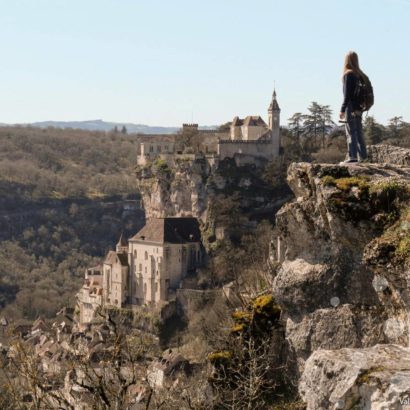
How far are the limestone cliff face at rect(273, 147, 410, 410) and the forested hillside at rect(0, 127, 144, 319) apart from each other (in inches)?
3013

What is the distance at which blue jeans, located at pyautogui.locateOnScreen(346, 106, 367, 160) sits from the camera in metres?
16.3

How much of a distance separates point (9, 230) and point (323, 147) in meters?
68.6

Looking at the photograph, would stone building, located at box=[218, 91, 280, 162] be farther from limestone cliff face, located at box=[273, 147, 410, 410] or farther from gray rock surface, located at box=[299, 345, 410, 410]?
gray rock surface, located at box=[299, 345, 410, 410]

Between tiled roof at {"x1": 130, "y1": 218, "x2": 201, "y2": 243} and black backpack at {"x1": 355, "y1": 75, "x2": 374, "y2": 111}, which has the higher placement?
black backpack at {"x1": 355, "y1": 75, "x2": 374, "y2": 111}

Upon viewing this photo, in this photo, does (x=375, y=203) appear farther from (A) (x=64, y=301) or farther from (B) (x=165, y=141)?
(A) (x=64, y=301)

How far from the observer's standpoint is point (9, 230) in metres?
133

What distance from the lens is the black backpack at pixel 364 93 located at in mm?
16234

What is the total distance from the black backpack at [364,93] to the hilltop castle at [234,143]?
2201 inches

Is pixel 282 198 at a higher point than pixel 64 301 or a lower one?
higher

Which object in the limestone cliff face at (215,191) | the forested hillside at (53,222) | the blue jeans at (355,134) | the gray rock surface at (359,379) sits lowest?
the forested hillside at (53,222)

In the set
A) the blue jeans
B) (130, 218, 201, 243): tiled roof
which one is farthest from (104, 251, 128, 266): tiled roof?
the blue jeans

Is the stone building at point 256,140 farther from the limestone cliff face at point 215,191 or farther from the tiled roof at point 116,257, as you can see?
the tiled roof at point 116,257

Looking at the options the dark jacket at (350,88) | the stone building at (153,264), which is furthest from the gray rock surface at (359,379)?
the stone building at (153,264)

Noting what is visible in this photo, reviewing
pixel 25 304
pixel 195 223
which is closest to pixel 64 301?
pixel 25 304
